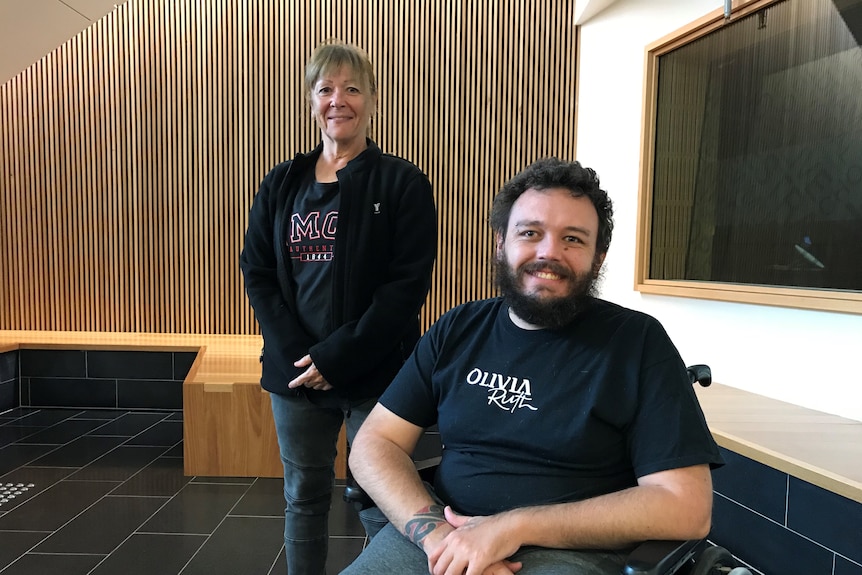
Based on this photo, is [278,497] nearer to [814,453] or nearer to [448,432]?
[448,432]

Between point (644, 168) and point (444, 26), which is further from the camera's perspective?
point (444, 26)

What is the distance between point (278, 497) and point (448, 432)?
2075mm

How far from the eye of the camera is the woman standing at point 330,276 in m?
1.71

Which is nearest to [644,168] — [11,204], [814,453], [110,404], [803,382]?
[803,382]

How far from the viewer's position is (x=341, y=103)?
1696mm

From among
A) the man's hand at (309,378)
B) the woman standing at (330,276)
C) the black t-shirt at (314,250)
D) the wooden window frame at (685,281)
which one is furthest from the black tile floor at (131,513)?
the wooden window frame at (685,281)

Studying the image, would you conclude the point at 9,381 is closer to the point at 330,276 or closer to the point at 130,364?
the point at 130,364

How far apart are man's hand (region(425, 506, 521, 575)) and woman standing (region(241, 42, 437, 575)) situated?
65 cm

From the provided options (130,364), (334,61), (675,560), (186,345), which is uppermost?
(334,61)

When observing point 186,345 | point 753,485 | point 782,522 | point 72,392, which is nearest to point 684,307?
point 753,485

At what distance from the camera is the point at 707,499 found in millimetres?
1138

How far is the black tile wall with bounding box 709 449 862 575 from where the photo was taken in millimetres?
1713

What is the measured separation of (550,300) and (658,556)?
1.78 feet

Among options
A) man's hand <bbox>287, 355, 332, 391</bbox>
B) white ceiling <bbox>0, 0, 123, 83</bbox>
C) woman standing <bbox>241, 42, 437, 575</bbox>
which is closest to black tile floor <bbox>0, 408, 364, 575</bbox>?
woman standing <bbox>241, 42, 437, 575</bbox>
